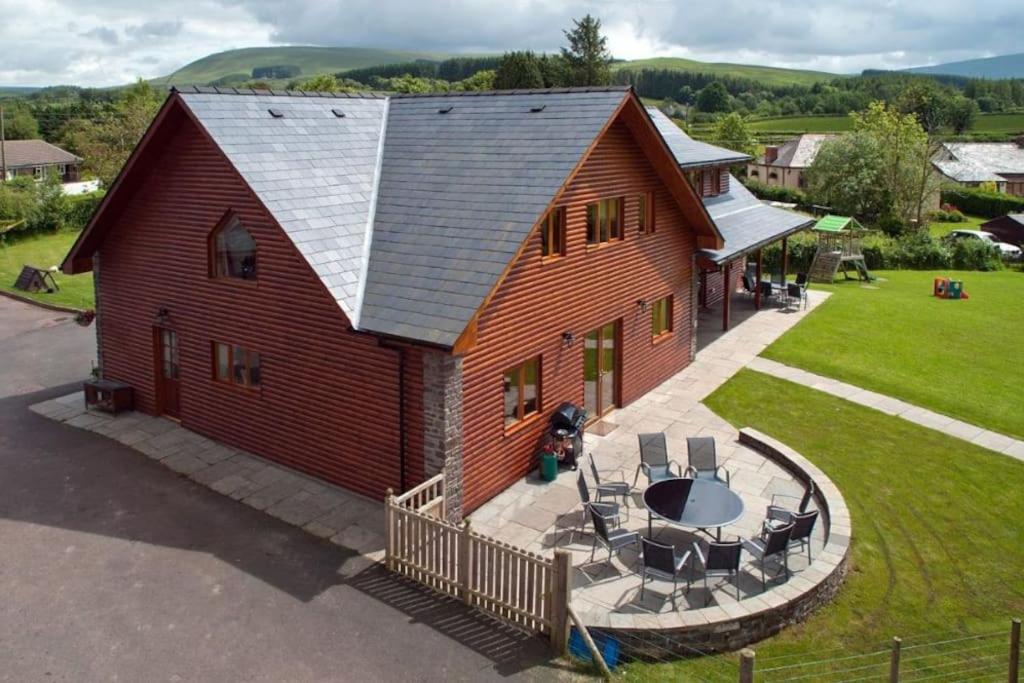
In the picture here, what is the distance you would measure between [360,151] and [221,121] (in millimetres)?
3162

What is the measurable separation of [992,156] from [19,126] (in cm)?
11357

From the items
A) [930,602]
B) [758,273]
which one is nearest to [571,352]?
[930,602]

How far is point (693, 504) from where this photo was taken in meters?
13.0

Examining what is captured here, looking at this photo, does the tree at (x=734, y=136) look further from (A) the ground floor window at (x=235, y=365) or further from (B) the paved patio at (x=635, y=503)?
(A) the ground floor window at (x=235, y=365)

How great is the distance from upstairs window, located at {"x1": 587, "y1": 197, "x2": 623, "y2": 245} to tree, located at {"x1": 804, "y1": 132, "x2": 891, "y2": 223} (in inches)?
1717

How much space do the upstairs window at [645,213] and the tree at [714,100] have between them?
171711mm

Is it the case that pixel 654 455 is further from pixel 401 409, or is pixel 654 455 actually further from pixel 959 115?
pixel 959 115

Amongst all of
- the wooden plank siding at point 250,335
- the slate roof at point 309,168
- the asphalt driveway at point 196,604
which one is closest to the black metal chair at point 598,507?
the wooden plank siding at point 250,335

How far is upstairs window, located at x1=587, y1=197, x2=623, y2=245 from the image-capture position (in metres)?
17.3

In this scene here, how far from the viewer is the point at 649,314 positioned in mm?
20438

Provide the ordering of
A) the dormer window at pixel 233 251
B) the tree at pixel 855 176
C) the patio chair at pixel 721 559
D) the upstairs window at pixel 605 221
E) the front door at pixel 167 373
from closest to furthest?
1. the patio chair at pixel 721 559
2. the dormer window at pixel 233 251
3. the upstairs window at pixel 605 221
4. the front door at pixel 167 373
5. the tree at pixel 855 176

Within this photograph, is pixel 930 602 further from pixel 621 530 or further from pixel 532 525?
pixel 532 525

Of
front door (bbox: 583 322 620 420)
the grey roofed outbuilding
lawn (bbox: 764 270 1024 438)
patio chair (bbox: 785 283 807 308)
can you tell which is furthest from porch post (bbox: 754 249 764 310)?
front door (bbox: 583 322 620 420)

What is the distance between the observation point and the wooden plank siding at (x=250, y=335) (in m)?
13.9
